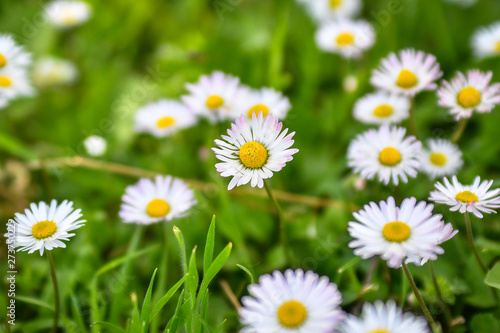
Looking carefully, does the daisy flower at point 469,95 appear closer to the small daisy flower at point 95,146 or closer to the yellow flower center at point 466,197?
the yellow flower center at point 466,197

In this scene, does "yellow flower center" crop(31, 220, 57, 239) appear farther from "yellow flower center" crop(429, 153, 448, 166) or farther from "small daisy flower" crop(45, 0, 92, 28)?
"small daisy flower" crop(45, 0, 92, 28)

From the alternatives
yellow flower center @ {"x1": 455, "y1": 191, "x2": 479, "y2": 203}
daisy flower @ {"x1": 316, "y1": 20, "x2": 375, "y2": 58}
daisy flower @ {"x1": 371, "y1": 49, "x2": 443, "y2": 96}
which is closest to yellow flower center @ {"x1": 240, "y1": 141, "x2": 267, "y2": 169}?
yellow flower center @ {"x1": 455, "y1": 191, "x2": 479, "y2": 203}

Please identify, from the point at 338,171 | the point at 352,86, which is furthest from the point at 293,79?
the point at 338,171

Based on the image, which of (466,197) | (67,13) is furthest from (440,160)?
(67,13)

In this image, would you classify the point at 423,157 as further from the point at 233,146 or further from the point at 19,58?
the point at 19,58

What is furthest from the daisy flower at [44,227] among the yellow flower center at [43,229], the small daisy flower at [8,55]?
the small daisy flower at [8,55]
